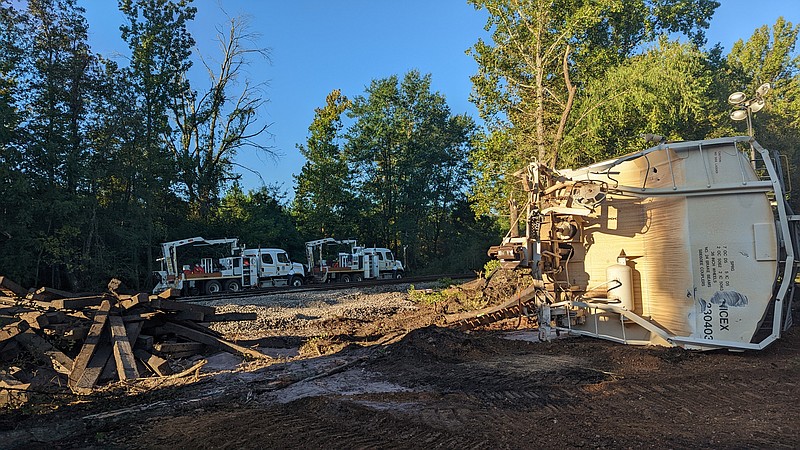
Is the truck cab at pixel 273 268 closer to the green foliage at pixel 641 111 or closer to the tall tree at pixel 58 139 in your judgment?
the tall tree at pixel 58 139

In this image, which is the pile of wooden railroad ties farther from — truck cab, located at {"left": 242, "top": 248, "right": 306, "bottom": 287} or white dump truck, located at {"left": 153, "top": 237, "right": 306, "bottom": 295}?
truck cab, located at {"left": 242, "top": 248, "right": 306, "bottom": 287}

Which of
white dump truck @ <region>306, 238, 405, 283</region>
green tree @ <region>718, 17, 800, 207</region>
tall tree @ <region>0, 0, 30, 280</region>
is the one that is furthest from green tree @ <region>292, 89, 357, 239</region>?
green tree @ <region>718, 17, 800, 207</region>

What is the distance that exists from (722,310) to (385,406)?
17.7 feet

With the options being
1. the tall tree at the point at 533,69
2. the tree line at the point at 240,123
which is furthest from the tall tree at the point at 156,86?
the tall tree at the point at 533,69

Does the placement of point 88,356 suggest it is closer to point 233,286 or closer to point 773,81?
point 233,286

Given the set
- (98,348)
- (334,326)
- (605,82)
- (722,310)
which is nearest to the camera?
(722,310)

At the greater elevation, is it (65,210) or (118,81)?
(118,81)

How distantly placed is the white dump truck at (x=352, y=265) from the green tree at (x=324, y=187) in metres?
7.33

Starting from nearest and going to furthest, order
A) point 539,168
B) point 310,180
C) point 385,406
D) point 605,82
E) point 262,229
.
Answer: point 385,406
point 539,168
point 605,82
point 262,229
point 310,180

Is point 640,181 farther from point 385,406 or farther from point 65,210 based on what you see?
point 65,210

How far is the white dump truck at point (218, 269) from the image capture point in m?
28.7

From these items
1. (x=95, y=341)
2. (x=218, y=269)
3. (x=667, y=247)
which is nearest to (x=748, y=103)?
(x=667, y=247)

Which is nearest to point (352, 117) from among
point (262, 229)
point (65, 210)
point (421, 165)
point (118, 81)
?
point (421, 165)

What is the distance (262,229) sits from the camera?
41906 millimetres
